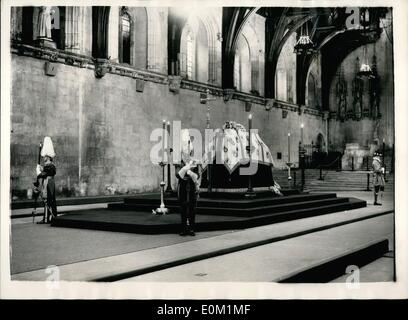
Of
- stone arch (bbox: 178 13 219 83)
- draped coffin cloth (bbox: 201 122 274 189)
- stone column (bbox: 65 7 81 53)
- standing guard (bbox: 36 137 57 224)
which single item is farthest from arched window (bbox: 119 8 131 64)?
standing guard (bbox: 36 137 57 224)

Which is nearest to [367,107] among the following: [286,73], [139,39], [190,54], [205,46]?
[286,73]

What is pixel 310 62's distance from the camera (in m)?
30.1

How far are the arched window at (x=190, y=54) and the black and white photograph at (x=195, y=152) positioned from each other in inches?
3.3

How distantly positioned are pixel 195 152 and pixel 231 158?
20.6ft

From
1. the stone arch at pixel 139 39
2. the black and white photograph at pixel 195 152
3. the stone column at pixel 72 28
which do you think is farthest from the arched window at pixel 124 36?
the stone column at pixel 72 28

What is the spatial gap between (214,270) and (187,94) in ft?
53.3

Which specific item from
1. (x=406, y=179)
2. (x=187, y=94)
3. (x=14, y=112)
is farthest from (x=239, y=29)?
(x=406, y=179)

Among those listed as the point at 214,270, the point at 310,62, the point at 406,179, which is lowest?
the point at 214,270

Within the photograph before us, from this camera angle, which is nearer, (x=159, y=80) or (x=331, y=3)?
(x=331, y=3)

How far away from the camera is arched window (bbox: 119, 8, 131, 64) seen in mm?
19109

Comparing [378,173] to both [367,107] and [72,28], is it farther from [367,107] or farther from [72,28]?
[367,107]

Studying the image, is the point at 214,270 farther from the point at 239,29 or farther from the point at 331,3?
the point at 239,29

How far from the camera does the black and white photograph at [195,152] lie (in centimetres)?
500

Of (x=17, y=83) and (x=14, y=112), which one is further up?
(x=17, y=83)
